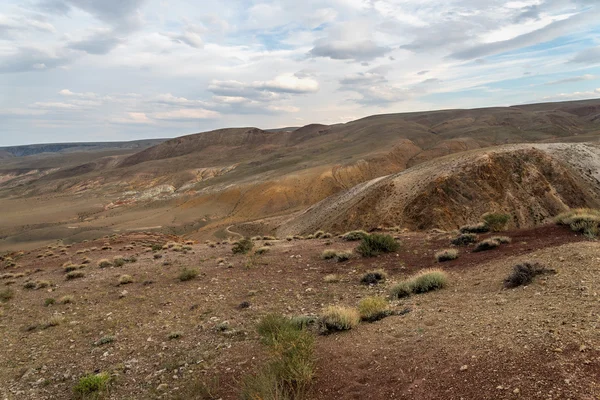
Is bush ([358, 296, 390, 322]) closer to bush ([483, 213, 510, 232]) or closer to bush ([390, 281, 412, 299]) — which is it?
bush ([390, 281, 412, 299])

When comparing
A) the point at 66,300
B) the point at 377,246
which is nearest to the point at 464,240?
the point at 377,246

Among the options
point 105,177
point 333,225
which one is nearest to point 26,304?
point 333,225

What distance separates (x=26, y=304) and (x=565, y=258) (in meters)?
16.4

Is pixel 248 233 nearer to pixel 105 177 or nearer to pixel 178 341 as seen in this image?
pixel 178 341

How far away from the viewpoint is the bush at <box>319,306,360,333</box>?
22.6 ft

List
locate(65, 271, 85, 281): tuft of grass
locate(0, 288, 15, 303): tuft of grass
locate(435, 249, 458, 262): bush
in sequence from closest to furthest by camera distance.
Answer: locate(435, 249, 458, 262): bush < locate(0, 288, 15, 303): tuft of grass < locate(65, 271, 85, 281): tuft of grass

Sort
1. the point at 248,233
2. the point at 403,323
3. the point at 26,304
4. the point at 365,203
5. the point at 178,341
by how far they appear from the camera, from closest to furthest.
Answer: the point at 403,323
the point at 178,341
the point at 26,304
the point at 365,203
the point at 248,233

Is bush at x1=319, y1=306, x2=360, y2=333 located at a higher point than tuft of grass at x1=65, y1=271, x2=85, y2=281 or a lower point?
higher

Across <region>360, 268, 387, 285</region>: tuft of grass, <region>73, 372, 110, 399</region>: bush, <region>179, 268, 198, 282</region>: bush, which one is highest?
<region>360, 268, 387, 285</region>: tuft of grass

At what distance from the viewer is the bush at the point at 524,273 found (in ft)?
24.7

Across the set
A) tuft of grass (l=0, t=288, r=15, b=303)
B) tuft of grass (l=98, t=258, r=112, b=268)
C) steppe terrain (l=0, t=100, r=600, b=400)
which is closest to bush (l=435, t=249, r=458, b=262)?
steppe terrain (l=0, t=100, r=600, b=400)

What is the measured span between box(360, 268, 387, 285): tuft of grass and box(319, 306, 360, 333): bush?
12.0ft

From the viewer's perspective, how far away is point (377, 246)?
1409 cm

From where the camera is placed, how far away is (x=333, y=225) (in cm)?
3059
